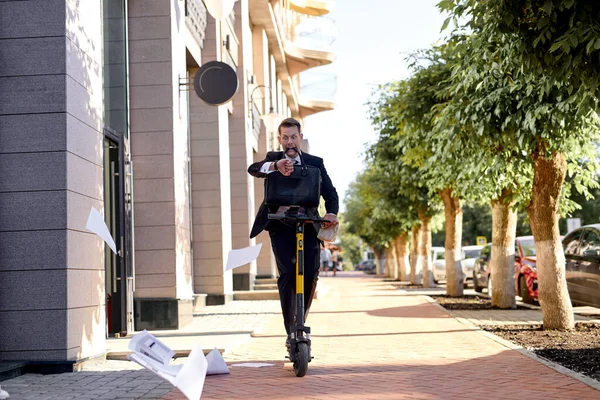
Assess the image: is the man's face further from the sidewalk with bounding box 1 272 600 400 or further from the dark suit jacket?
the sidewalk with bounding box 1 272 600 400

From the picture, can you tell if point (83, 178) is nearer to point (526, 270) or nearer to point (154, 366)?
point (154, 366)

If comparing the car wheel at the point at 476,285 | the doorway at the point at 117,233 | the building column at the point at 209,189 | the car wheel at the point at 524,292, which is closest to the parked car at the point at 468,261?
the car wheel at the point at 476,285

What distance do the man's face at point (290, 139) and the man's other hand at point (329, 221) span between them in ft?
1.91

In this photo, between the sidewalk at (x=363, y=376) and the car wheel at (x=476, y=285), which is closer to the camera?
the sidewalk at (x=363, y=376)

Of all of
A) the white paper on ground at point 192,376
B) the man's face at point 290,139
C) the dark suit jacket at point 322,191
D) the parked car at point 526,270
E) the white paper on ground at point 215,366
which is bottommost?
the white paper on ground at point 215,366

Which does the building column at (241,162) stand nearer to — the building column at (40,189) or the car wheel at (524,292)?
the car wheel at (524,292)

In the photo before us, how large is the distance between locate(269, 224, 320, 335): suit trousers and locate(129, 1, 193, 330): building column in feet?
20.2

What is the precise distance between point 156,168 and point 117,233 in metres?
1.47

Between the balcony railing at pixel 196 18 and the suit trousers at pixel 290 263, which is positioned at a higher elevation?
the balcony railing at pixel 196 18

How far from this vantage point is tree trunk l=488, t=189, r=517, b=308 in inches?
677

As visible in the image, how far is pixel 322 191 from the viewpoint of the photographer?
7332mm

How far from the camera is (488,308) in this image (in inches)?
691

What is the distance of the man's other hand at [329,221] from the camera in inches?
267

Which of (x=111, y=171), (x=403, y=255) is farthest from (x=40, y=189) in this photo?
(x=403, y=255)
